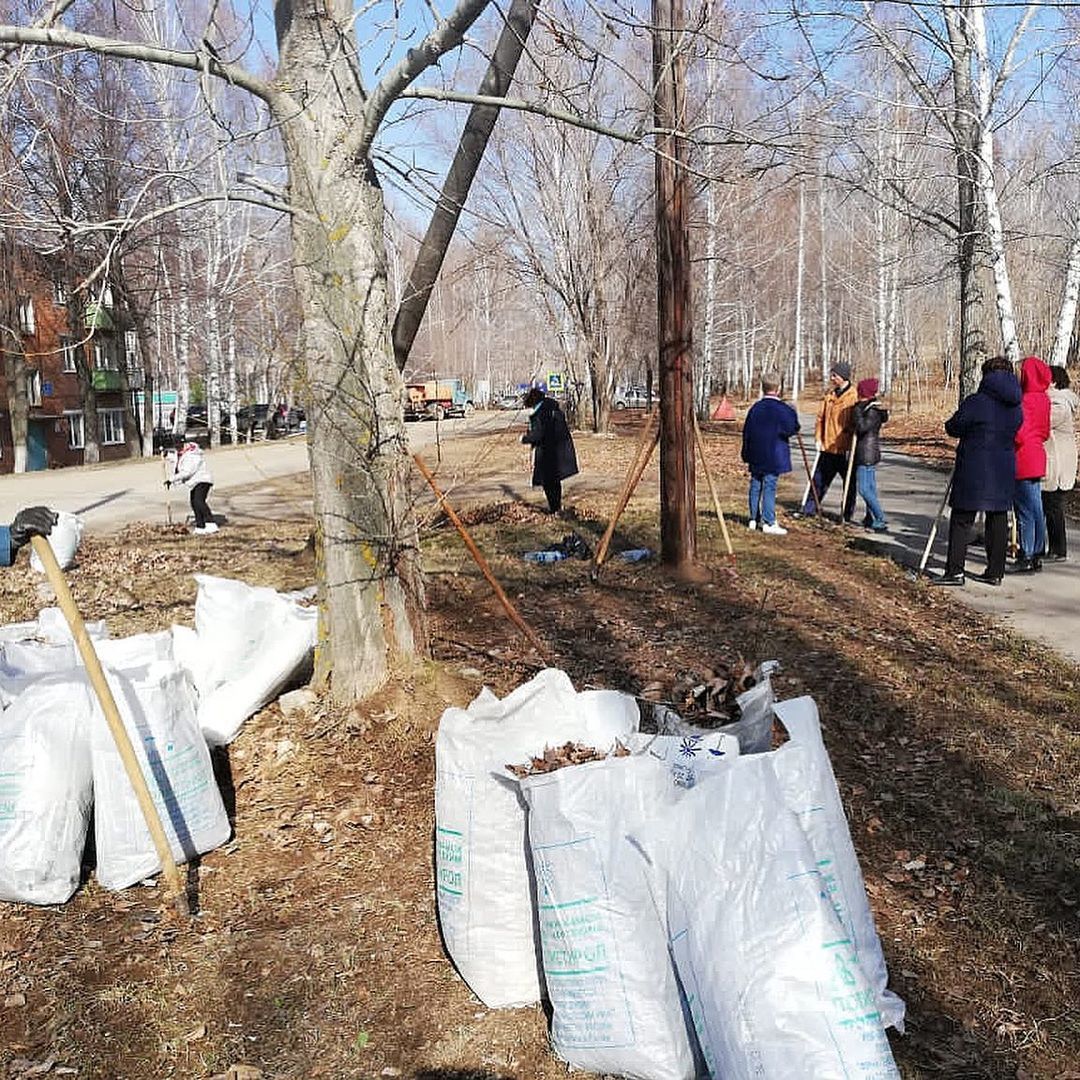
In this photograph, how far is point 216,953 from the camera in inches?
126

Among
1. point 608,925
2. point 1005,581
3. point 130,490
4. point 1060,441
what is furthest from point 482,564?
point 130,490

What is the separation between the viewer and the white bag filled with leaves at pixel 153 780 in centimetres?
350

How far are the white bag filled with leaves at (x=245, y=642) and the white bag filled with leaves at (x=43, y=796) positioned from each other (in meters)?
1.13

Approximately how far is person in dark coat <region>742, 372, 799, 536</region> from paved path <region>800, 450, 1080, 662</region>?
40.4 inches

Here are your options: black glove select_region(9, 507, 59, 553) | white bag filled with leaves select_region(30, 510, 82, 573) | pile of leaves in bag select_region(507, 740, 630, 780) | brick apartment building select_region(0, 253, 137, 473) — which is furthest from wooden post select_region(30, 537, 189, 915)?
brick apartment building select_region(0, 253, 137, 473)

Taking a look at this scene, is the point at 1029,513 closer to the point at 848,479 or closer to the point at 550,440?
the point at 848,479

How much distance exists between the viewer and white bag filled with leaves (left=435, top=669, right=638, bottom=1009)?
2904 mm

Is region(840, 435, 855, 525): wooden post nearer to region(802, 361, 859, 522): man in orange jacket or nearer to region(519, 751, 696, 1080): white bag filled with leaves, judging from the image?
region(802, 361, 859, 522): man in orange jacket

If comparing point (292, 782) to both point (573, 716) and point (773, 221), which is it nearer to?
point (573, 716)

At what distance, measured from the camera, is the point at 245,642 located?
4863mm

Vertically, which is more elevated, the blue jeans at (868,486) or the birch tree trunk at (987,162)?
the birch tree trunk at (987,162)

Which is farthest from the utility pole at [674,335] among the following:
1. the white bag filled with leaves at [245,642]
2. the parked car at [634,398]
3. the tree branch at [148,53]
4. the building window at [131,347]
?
the parked car at [634,398]

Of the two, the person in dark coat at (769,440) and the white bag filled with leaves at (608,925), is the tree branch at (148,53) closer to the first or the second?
the white bag filled with leaves at (608,925)

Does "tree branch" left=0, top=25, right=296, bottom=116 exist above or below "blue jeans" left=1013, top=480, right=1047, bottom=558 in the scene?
above
